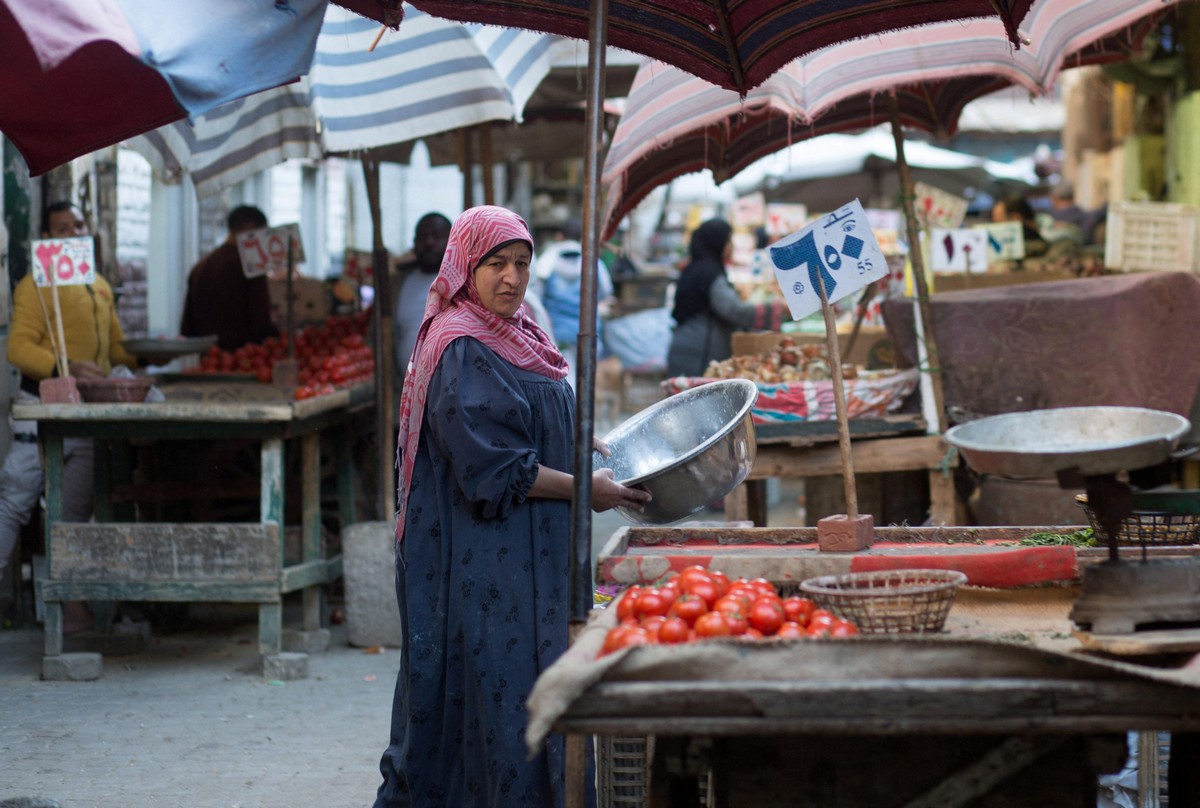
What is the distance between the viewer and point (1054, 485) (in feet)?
20.8

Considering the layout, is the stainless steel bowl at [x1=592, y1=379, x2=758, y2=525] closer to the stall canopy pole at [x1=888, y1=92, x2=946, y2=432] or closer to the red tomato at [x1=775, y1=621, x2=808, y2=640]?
the red tomato at [x1=775, y1=621, x2=808, y2=640]

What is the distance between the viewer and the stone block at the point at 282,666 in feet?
21.4

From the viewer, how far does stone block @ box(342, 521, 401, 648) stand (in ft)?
23.4

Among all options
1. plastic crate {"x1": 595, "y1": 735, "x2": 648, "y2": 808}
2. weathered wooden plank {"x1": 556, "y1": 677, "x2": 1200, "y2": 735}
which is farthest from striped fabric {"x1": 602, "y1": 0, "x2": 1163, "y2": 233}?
weathered wooden plank {"x1": 556, "y1": 677, "x2": 1200, "y2": 735}

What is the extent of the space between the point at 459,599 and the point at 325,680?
118 inches

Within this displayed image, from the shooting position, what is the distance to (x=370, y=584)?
23.5ft

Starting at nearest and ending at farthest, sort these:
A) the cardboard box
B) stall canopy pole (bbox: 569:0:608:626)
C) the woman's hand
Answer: stall canopy pole (bbox: 569:0:608:626), the woman's hand, the cardboard box

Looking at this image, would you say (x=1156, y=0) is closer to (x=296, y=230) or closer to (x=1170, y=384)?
(x=1170, y=384)

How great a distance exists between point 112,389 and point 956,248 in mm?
5775

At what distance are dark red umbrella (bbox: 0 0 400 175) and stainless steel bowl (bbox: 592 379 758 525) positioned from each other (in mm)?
1533

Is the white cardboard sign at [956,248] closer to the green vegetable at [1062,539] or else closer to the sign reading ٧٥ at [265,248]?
the sign reading ٧٥ at [265,248]

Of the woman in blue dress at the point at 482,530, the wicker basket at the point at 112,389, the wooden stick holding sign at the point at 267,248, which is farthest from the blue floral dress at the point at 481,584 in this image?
the wooden stick holding sign at the point at 267,248

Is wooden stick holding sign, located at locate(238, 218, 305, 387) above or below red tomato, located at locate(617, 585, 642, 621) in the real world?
above

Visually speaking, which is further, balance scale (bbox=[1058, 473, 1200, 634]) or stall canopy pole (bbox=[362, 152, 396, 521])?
stall canopy pole (bbox=[362, 152, 396, 521])
